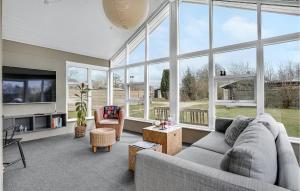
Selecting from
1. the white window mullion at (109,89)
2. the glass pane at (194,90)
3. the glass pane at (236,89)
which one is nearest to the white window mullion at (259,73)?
the glass pane at (236,89)

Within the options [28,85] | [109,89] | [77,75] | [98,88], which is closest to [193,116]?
[109,89]

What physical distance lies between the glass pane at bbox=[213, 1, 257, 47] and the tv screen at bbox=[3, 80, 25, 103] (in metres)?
4.60

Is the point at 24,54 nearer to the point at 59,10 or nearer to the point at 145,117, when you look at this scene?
the point at 59,10

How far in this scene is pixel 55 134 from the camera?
15.2ft

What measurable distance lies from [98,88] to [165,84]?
8.32ft

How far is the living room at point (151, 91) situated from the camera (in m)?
1.67

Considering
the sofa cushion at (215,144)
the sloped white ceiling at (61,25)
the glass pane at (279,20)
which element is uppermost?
the sloped white ceiling at (61,25)

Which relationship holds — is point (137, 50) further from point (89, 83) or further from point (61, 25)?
point (61, 25)

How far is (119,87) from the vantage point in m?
5.86

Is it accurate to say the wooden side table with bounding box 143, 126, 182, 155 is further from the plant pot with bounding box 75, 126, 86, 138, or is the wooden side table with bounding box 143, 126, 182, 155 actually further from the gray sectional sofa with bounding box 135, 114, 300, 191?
the plant pot with bounding box 75, 126, 86, 138

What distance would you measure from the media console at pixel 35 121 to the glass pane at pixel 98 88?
50.0 inches

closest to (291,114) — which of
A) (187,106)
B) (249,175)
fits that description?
(187,106)

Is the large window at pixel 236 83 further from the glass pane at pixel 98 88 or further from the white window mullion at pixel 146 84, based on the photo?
the glass pane at pixel 98 88

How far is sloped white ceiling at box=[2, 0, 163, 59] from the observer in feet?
11.0
